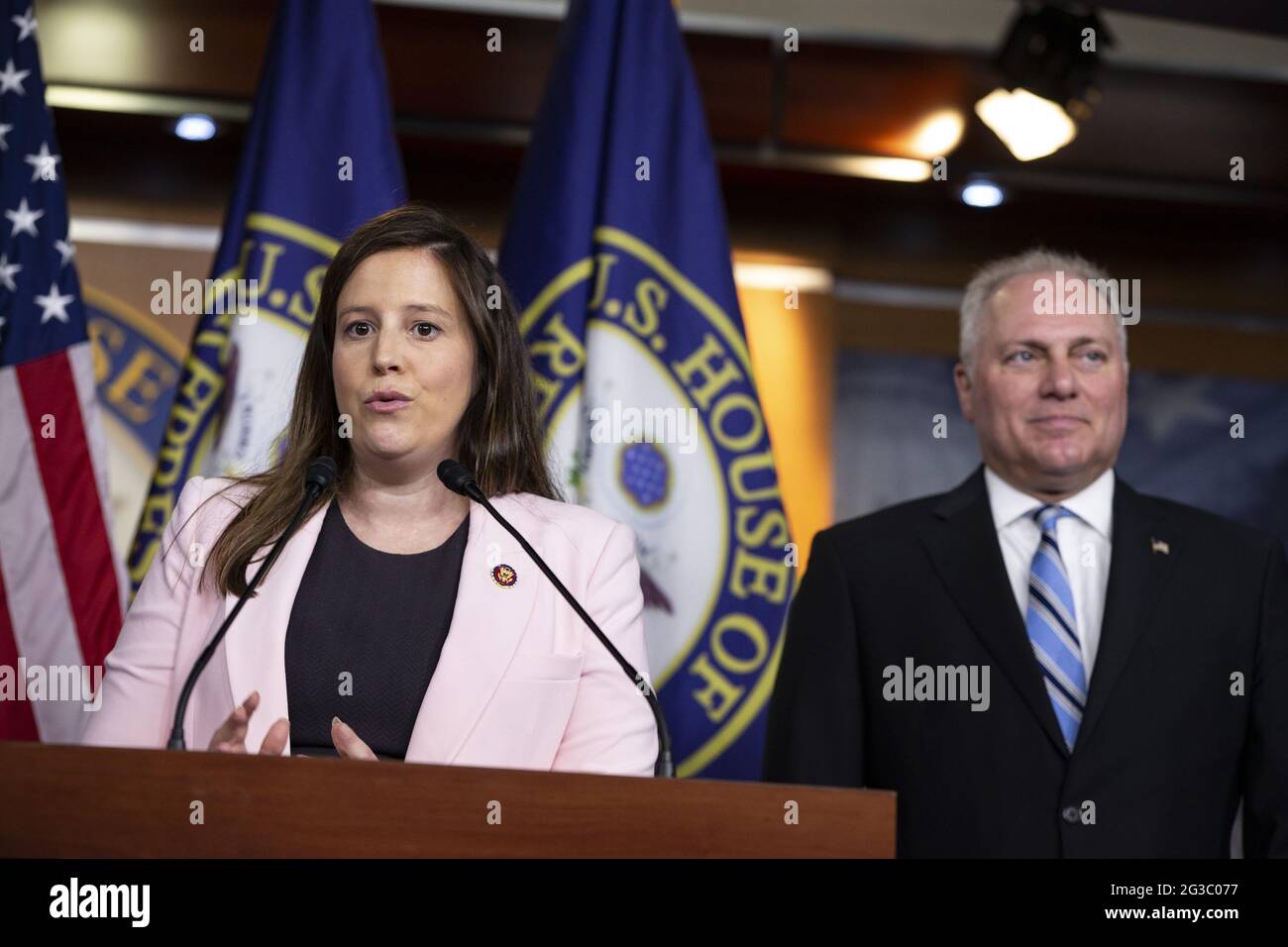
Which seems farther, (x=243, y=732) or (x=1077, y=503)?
(x=1077, y=503)

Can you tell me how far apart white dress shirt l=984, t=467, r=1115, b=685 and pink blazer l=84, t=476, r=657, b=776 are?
0.80 metres

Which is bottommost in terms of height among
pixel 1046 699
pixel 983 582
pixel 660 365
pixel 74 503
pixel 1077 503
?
pixel 1046 699

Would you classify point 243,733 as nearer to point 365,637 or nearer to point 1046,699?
point 365,637

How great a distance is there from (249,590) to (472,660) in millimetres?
350

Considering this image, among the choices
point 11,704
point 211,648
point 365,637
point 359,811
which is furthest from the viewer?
point 11,704

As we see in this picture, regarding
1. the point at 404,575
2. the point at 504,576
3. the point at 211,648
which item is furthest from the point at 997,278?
the point at 211,648

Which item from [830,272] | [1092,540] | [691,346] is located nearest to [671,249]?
[691,346]

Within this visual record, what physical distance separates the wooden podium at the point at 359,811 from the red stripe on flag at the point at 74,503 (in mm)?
1897

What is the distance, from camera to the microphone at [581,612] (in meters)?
1.90

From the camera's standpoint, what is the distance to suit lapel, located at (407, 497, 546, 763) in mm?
2014

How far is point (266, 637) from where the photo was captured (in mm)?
2059

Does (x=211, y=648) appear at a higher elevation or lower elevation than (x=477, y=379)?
lower

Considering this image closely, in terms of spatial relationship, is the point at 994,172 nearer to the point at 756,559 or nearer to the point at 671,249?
the point at 671,249

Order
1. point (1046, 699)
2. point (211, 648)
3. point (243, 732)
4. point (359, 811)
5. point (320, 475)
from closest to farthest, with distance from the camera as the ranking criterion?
point (359, 811), point (243, 732), point (211, 648), point (320, 475), point (1046, 699)
